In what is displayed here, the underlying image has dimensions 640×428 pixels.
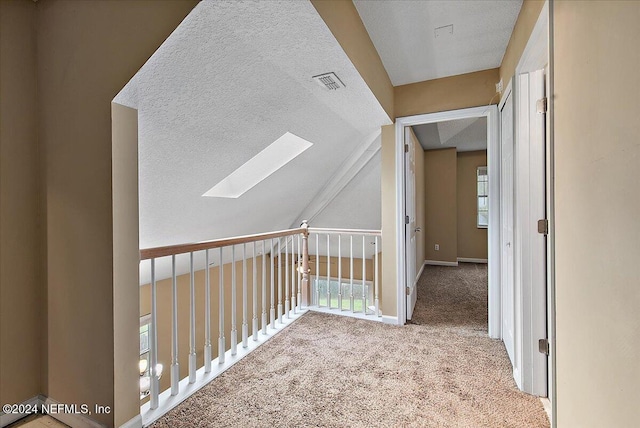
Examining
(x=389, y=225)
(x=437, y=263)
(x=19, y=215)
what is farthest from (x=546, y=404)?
(x=437, y=263)

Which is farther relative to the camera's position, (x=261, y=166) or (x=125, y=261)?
(x=261, y=166)

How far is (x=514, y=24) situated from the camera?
79.2 inches

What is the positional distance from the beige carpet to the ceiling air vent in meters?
2.04

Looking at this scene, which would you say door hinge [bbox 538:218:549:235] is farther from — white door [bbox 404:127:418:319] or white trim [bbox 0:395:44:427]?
white trim [bbox 0:395:44:427]

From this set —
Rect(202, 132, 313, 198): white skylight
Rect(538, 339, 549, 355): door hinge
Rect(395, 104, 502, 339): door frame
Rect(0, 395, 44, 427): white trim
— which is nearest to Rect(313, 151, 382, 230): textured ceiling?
Rect(395, 104, 502, 339): door frame

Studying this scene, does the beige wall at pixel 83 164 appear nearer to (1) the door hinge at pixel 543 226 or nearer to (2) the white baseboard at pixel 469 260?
(1) the door hinge at pixel 543 226

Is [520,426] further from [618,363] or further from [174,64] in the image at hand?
[174,64]

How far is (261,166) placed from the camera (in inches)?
125

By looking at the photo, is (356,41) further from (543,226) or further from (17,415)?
(17,415)

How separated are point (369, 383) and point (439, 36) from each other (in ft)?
8.19

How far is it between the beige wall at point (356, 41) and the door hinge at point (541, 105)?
1061 millimetres

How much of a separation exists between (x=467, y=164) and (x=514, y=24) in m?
4.83

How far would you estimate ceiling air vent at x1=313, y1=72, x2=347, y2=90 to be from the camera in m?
1.98

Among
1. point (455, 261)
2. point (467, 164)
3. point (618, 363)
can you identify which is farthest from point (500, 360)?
point (467, 164)
